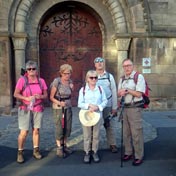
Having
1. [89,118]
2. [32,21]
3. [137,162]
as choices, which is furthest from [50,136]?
[32,21]

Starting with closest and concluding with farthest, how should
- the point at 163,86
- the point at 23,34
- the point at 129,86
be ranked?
the point at 129,86, the point at 23,34, the point at 163,86

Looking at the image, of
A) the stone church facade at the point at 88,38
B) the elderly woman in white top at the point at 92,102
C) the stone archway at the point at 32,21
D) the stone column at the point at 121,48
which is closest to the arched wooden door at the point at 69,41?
the stone church facade at the point at 88,38

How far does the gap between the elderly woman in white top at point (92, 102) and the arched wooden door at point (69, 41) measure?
604cm

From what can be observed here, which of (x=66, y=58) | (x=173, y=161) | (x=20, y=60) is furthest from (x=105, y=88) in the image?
(x=66, y=58)

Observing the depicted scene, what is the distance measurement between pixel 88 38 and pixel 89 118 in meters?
6.51

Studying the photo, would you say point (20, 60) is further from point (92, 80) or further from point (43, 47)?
point (92, 80)

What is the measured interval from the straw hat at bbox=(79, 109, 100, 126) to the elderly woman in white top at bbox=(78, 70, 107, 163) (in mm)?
93

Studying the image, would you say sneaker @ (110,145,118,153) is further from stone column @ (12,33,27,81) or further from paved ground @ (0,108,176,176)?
stone column @ (12,33,27,81)

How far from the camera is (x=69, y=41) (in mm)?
10609

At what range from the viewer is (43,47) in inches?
414

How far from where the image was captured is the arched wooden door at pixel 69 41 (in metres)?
10.5

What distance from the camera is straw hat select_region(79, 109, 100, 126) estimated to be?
466cm

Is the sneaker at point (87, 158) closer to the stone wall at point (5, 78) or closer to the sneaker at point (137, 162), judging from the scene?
the sneaker at point (137, 162)

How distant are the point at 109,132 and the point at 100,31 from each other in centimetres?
618
